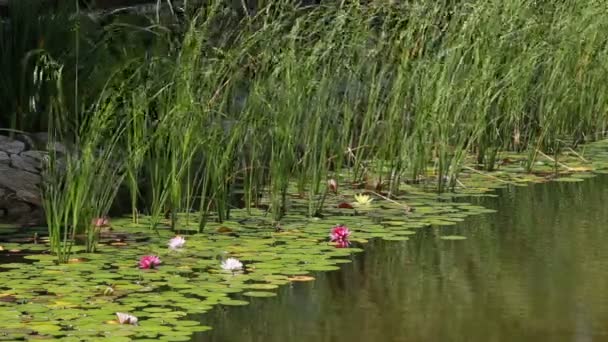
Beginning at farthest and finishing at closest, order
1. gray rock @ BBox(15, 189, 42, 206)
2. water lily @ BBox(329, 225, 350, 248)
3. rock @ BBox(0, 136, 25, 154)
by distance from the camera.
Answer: rock @ BBox(0, 136, 25, 154)
gray rock @ BBox(15, 189, 42, 206)
water lily @ BBox(329, 225, 350, 248)

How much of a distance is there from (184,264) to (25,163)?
2.02 m

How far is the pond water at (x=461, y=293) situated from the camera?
4922 mm

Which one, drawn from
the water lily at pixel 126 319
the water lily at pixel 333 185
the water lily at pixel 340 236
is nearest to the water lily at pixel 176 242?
the water lily at pixel 340 236

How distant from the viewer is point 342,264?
600 centimetres

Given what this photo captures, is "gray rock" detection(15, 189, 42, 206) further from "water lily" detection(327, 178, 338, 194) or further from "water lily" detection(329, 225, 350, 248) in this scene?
"water lily" detection(329, 225, 350, 248)

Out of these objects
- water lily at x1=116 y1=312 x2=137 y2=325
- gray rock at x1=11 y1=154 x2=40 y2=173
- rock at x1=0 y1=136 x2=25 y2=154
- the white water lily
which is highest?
rock at x1=0 y1=136 x2=25 y2=154

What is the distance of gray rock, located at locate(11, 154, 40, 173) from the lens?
7.56 m

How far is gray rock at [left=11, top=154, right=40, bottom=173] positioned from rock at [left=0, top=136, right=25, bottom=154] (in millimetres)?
113

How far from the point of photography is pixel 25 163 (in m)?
7.65

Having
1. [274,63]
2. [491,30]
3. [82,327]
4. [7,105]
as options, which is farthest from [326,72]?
[82,327]

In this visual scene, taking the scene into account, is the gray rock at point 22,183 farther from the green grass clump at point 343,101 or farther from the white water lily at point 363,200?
the white water lily at point 363,200

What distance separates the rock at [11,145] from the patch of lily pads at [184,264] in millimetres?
1277

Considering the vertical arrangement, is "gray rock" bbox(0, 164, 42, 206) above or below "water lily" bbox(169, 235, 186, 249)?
above

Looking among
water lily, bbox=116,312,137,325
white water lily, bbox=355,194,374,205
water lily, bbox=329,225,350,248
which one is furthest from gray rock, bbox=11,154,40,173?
water lily, bbox=116,312,137,325
